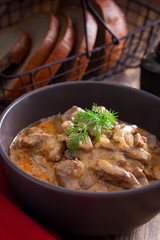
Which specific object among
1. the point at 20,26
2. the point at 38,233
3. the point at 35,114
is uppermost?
the point at 20,26

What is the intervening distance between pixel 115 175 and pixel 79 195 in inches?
15.4

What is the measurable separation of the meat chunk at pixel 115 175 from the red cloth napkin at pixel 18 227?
52 cm

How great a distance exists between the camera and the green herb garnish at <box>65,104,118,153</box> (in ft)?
7.34

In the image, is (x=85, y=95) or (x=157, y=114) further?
(x=85, y=95)

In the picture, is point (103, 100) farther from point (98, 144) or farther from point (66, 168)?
point (66, 168)

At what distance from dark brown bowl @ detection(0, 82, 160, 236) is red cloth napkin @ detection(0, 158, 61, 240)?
67mm

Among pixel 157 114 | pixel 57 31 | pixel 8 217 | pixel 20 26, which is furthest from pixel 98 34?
pixel 8 217

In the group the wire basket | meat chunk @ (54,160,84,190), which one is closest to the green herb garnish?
meat chunk @ (54,160,84,190)

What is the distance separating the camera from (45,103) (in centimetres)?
282

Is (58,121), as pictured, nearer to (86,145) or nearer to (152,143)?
(86,145)

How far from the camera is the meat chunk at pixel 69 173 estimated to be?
2.08m

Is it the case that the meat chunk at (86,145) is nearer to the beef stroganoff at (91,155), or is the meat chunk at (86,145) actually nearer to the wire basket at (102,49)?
the beef stroganoff at (91,155)

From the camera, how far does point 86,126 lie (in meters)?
2.32

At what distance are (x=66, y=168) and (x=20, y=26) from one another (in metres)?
2.53
